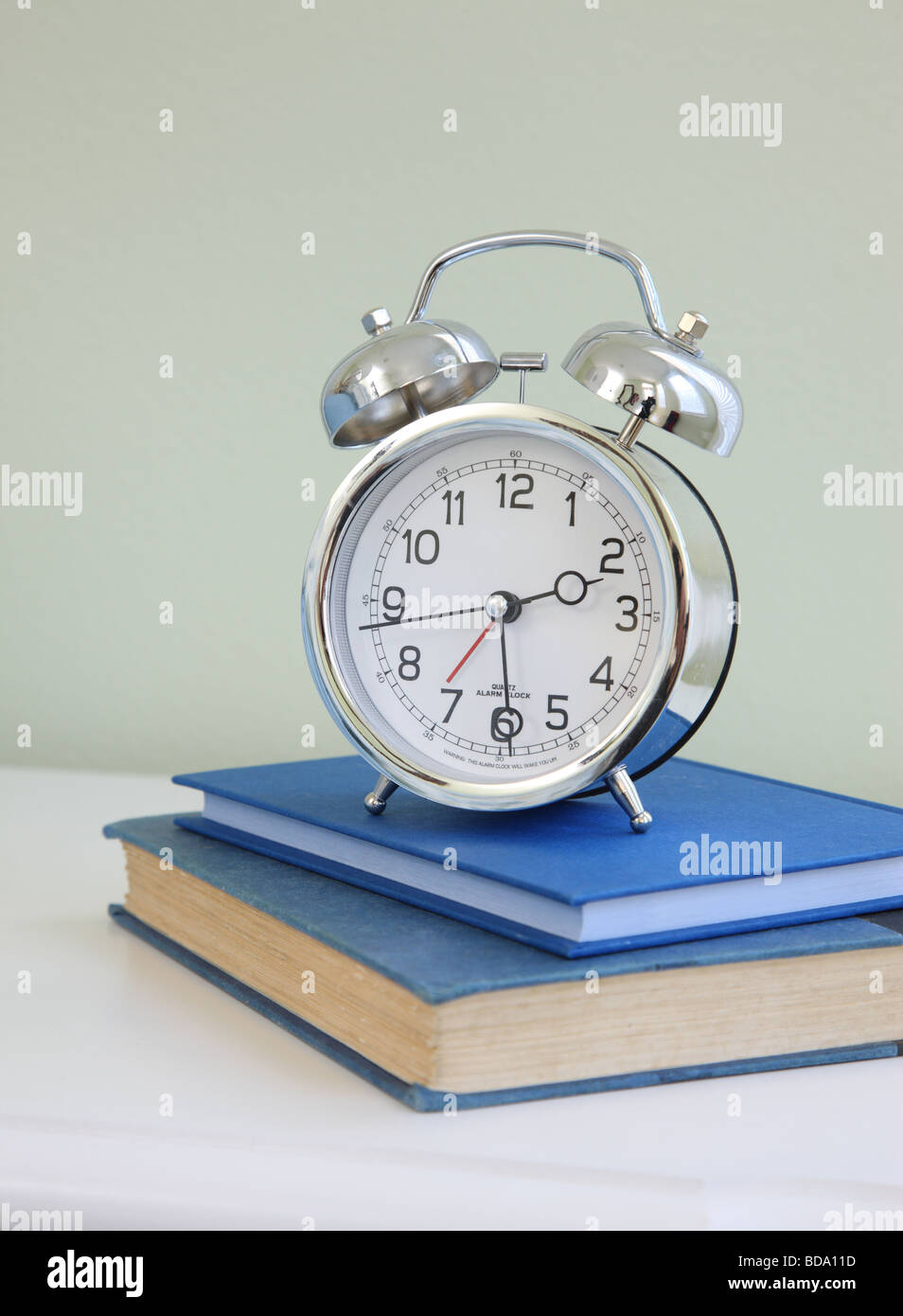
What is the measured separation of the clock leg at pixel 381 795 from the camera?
3.30 ft

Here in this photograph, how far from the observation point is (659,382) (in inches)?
36.0

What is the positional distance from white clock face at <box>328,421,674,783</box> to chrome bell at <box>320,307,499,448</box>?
0.18ft

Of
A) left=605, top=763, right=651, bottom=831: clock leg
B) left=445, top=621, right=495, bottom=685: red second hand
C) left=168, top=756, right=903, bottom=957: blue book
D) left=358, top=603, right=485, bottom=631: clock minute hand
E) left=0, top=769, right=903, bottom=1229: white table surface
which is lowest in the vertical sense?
left=0, top=769, right=903, bottom=1229: white table surface

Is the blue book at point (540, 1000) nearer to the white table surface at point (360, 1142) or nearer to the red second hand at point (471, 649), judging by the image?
the white table surface at point (360, 1142)

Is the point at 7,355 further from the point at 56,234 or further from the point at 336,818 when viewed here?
the point at 336,818

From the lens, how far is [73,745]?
77.7 inches

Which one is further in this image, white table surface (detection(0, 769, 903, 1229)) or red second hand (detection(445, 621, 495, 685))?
red second hand (detection(445, 621, 495, 685))

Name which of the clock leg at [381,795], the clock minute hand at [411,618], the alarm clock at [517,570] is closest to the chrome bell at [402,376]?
the alarm clock at [517,570]

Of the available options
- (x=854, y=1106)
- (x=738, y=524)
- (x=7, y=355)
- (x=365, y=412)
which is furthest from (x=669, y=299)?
(x=854, y=1106)

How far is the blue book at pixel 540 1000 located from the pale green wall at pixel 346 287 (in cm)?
89

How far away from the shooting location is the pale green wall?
1.64 m

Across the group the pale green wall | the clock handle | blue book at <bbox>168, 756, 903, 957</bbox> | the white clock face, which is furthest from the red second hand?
the pale green wall

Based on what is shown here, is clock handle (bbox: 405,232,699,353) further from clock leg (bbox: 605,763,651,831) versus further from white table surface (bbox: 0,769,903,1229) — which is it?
white table surface (bbox: 0,769,903,1229)

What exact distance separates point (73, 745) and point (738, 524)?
3.20ft
